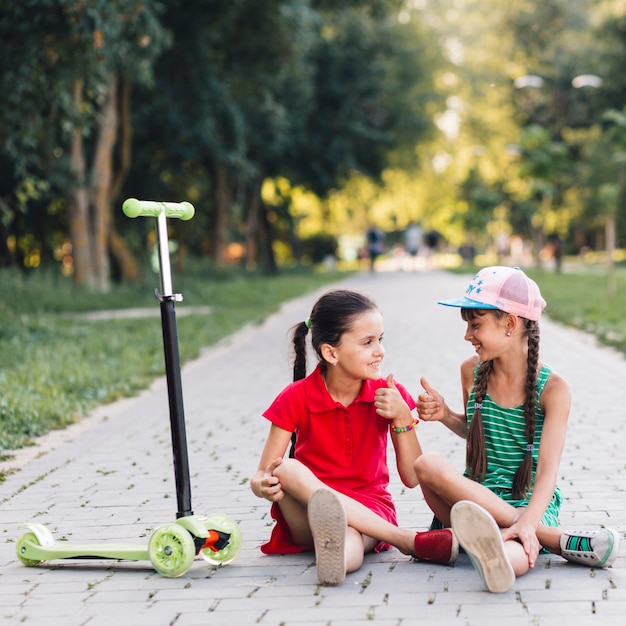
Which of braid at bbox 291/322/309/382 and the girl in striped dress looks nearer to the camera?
the girl in striped dress

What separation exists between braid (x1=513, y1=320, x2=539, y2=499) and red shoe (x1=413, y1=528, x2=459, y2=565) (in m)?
0.34

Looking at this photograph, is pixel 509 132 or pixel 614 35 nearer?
pixel 614 35

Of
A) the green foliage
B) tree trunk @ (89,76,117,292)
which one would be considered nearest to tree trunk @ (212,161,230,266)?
tree trunk @ (89,76,117,292)

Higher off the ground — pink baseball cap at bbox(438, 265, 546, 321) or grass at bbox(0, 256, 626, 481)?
pink baseball cap at bbox(438, 265, 546, 321)

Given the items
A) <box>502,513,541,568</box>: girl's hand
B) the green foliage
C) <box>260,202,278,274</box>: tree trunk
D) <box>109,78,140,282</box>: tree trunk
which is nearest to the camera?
<box>502,513,541,568</box>: girl's hand

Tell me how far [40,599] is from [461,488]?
1617 mm

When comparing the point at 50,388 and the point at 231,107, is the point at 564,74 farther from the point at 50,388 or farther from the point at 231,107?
the point at 50,388

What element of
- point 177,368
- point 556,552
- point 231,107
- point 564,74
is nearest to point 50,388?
point 177,368

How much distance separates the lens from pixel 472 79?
179 ft

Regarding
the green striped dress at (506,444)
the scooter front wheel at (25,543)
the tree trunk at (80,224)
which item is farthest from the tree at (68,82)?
the green striped dress at (506,444)

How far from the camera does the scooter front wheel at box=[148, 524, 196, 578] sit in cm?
431

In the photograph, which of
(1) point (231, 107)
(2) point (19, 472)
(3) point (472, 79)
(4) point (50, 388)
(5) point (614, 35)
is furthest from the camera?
(3) point (472, 79)

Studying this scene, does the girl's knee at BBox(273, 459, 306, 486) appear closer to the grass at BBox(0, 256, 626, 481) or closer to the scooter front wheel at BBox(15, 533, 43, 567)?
the scooter front wheel at BBox(15, 533, 43, 567)

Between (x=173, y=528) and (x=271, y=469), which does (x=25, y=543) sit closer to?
(x=173, y=528)
